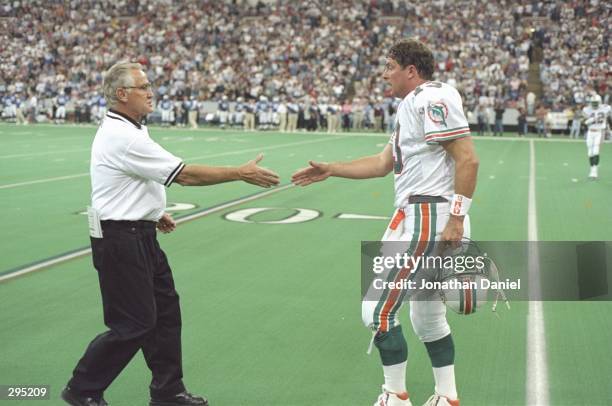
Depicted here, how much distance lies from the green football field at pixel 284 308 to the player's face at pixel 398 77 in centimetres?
170

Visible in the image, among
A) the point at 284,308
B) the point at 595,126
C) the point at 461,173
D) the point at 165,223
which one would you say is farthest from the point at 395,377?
the point at 595,126

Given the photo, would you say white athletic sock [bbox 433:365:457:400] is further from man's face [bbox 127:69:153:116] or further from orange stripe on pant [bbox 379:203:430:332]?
man's face [bbox 127:69:153:116]

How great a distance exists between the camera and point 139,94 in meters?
3.97

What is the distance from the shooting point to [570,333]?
561cm

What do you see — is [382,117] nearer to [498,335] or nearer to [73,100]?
[73,100]

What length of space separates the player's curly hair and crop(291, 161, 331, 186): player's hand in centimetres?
89

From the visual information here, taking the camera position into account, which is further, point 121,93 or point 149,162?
point 121,93

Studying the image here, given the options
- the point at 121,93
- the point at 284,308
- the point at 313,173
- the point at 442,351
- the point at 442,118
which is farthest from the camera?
the point at 284,308

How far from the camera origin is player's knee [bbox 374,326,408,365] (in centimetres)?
390

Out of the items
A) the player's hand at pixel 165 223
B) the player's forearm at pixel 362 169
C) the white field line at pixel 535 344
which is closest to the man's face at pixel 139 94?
the player's hand at pixel 165 223

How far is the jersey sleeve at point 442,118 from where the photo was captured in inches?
147

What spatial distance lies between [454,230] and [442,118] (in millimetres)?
535

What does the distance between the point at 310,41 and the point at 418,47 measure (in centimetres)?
4034
